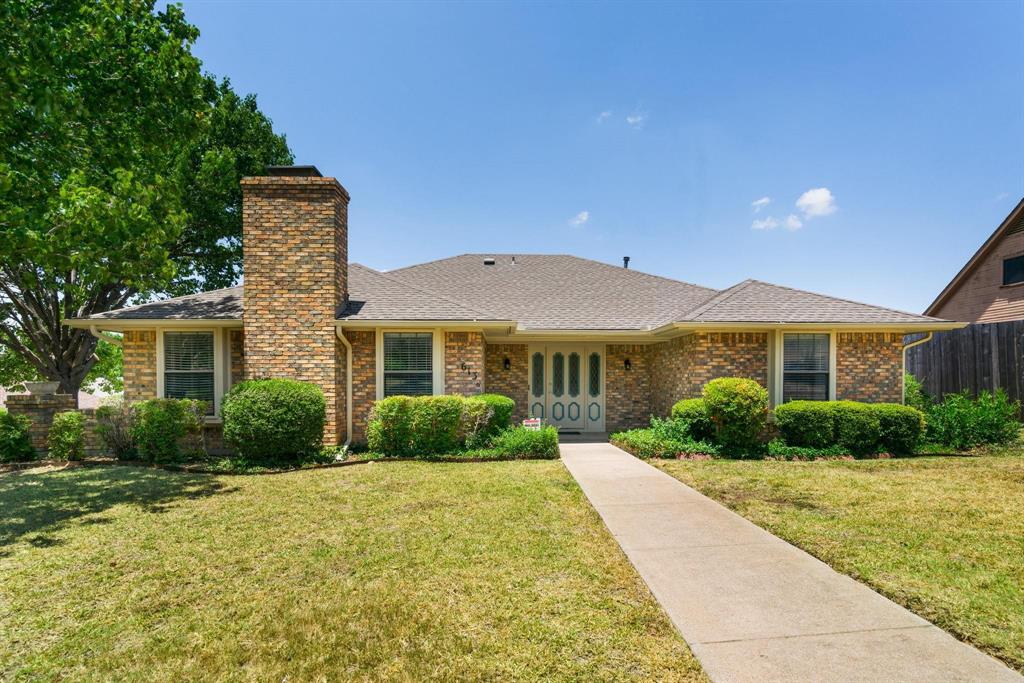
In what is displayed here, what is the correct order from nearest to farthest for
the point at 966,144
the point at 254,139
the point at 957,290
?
the point at 966,144 → the point at 254,139 → the point at 957,290

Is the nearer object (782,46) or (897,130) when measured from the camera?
(782,46)

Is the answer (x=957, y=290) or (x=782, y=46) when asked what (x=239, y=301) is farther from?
(x=957, y=290)

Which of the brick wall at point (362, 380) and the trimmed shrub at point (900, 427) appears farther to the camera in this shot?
the brick wall at point (362, 380)

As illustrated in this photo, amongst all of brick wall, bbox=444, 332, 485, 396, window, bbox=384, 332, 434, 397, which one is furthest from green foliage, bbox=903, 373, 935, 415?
window, bbox=384, 332, 434, 397

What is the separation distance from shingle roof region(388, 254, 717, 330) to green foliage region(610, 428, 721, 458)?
280 cm

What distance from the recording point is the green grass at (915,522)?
10.4ft

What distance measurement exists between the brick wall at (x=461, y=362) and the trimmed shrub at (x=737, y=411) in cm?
468

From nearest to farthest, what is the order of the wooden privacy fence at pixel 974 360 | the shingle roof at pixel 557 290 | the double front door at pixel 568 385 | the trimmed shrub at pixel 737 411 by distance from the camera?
the trimmed shrub at pixel 737 411 → the wooden privacy fence at pixel 974 360 → the shingle roof at pixel 557 290 → the double front door at pixel 568 385

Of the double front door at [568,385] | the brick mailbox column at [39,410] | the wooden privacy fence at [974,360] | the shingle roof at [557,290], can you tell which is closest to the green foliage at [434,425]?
the shingle roof at [557,290]

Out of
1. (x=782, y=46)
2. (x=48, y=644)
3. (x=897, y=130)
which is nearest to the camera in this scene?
(x=48, y=644)

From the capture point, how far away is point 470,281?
14.1 m

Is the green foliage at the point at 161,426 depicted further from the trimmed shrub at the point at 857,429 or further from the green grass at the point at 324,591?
the trimmed shrub at the point at 857,429

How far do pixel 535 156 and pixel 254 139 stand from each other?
945 cm

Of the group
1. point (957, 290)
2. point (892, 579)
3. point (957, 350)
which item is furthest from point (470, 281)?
point (957, 290)
